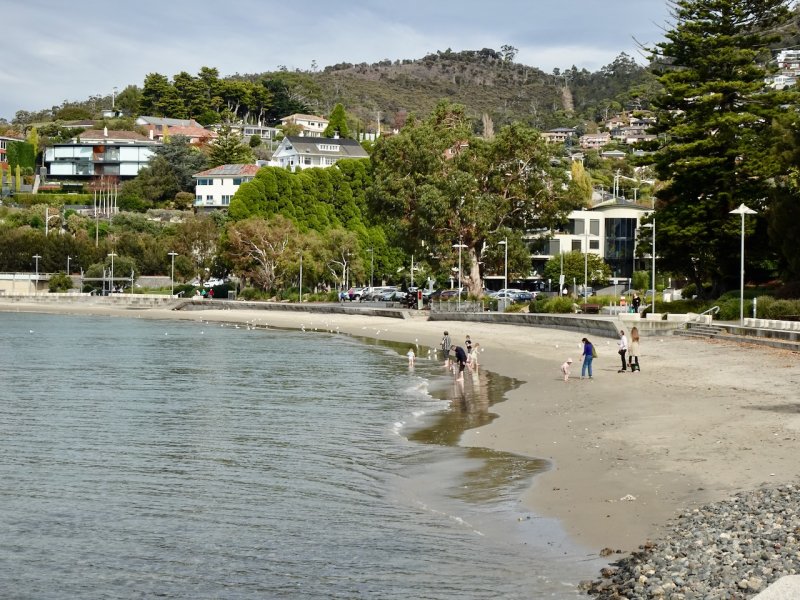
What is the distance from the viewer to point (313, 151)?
154 metres

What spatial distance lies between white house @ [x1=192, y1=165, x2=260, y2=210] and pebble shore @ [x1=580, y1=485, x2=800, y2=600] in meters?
142

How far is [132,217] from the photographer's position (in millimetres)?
138750

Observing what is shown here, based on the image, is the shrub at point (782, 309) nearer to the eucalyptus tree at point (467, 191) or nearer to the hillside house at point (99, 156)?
the eucalyptus tree at point (467, 191)

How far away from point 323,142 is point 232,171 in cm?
1429

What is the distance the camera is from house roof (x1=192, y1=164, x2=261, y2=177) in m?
152

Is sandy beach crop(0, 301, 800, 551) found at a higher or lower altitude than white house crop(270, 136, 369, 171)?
lower

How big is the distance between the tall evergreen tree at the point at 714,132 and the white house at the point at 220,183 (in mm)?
101858

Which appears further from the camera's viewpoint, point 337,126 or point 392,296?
point 337,126

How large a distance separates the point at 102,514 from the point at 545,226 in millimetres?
61545

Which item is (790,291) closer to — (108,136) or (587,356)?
(587,356)

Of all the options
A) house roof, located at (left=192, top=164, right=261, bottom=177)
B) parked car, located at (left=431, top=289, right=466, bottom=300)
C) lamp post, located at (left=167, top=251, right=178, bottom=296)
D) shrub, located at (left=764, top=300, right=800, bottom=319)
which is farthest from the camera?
house roof, located at (left=192, top=164, right=261, bottom=177)

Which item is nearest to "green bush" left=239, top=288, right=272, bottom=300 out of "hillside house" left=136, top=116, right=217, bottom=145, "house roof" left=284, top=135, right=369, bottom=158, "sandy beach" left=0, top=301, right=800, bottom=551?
"house roof" left=284, top=135, right=369, bottom=158

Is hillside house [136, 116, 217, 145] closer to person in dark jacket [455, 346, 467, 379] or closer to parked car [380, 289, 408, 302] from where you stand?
parked car [380, 289, 408, 302]

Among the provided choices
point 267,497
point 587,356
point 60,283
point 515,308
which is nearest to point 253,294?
point 60,283
